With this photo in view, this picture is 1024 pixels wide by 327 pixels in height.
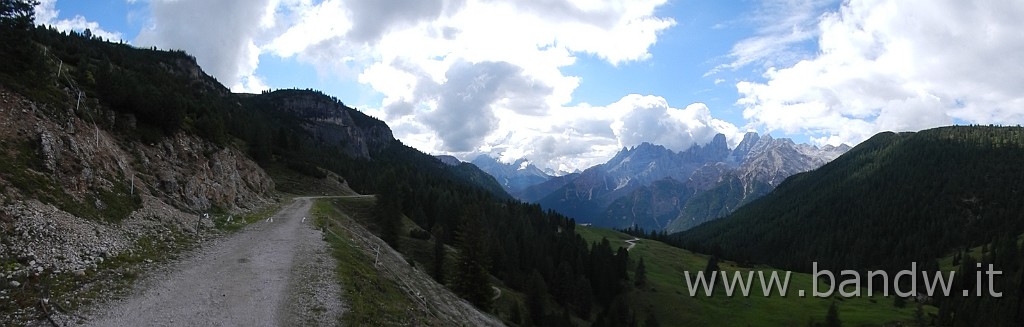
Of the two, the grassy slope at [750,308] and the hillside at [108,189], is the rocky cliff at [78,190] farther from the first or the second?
the grassy slope at [750,308]

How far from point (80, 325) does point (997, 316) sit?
15420cm

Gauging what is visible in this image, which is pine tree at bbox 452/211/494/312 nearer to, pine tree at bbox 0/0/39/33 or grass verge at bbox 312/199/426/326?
grass verge at bbox 312/199/426/326

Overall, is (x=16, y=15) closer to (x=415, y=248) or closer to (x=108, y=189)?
(x=108, y=189)

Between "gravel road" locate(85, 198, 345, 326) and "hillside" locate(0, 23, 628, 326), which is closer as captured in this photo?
"gravel road" locate(85, 198, 345, 326)

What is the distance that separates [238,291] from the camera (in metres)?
24.2

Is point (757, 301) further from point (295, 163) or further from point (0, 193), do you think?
point (0, 193)

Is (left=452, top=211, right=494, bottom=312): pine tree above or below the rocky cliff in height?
below

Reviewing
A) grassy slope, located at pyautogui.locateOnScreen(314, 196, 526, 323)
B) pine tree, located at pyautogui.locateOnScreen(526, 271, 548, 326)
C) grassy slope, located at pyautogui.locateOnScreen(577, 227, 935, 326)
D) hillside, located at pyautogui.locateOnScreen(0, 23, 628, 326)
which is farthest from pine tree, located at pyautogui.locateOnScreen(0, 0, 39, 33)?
grassy slope, located at pyautogui.locateOnScreen(577, 227, 935, 326)

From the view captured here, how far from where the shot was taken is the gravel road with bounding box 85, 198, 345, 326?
19750 millimetres

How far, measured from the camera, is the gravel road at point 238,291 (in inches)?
778

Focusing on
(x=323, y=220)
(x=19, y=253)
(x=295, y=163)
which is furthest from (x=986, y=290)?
(x=19, y=253)

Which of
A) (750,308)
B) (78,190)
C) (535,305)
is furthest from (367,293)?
(750,308)

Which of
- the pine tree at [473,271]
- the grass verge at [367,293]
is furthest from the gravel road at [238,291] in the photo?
the pine tree at [473,271]

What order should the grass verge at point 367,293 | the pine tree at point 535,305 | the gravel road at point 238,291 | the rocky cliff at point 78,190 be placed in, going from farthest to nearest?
the pine tree at point 535,305
the grass verge at point 367,293
the rocky cliff at point 78,190
the gravel road at point 238,291
